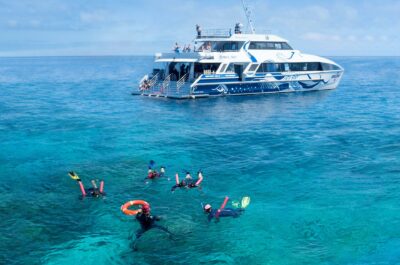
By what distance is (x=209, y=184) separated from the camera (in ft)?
66.1

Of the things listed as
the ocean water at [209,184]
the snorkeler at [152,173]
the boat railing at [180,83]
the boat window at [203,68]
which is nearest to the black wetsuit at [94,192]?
the ocean water at [209,184]

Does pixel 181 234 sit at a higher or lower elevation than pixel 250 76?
lower

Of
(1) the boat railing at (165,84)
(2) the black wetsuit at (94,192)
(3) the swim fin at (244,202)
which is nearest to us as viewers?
(3) the swim fin at (244,202)

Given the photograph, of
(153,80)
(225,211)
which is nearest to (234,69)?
(153,80)

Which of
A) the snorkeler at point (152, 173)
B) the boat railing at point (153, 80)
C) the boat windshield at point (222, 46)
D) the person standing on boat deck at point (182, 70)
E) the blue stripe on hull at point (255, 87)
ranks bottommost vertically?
the snorkeler at point (152, 173)

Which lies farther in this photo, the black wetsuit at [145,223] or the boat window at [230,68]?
the boat window at [230,68]

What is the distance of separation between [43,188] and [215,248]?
32.6 feet

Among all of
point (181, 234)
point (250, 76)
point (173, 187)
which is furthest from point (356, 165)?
point (250, 76)

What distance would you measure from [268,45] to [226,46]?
5.38 metres

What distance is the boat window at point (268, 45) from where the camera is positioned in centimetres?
4728

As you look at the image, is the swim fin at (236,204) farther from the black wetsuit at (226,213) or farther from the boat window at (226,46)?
the boat window at (226,46)

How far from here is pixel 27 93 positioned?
58.8m

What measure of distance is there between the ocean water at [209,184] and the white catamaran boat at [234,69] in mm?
6779

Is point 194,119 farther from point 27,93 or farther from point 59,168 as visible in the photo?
point 27,93
